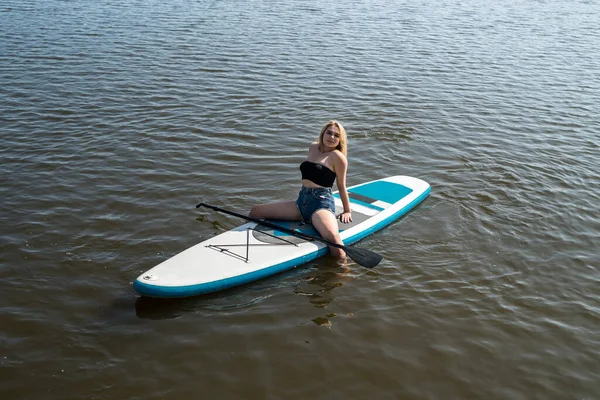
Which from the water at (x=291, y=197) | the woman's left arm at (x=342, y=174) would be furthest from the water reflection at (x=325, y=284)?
the woman's left arm at (x=342, y=174)

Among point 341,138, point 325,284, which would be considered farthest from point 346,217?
point 325,284

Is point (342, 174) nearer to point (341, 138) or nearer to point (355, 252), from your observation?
point (341, 138)

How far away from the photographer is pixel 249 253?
6.29 metres

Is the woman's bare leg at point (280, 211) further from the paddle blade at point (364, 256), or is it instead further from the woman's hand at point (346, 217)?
the paddle blade at point (364, 256)

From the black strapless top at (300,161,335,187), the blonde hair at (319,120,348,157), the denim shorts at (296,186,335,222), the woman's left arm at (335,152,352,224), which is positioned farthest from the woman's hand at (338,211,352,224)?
the blonde hair at (319,120,348,157)

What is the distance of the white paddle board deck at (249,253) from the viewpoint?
5664mm

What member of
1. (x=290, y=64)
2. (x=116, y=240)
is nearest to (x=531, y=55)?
(x=290, y=64)

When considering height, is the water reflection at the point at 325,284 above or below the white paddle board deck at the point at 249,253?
below

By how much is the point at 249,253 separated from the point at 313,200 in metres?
1.02

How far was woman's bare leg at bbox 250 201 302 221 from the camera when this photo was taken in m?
6.97

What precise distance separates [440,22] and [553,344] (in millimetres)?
16853

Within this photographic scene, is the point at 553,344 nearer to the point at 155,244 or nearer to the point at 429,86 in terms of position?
the point at 155,244

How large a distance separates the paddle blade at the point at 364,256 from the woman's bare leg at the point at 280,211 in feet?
2.94

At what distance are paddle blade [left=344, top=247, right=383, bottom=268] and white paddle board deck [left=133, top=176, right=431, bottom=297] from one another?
1.10ft
